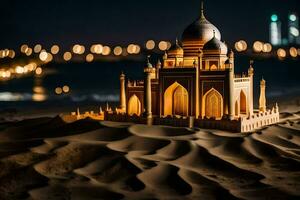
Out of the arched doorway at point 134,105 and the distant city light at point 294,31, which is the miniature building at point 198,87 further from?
the distant city light at point 294,31

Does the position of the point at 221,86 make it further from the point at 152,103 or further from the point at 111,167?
the point at 111,167

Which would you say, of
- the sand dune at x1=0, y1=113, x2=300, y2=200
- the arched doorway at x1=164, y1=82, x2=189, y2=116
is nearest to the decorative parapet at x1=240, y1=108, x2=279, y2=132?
the sand dune at x1=0, y1=113, x2=300, y2=200

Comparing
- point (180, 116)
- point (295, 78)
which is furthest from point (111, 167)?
point (295, 78)

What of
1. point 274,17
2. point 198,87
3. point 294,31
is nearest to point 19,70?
point 198,87

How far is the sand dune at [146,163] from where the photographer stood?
14.4 metres

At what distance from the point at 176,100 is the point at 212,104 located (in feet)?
6.74

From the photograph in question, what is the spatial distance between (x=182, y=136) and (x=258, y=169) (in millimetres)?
4815

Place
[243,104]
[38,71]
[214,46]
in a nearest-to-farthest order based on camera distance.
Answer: [214,46]
[243,104]
[38,71]

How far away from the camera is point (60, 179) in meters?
15.8

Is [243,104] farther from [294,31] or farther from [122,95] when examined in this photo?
[294,31]

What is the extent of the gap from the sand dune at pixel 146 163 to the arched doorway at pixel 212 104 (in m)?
2.23

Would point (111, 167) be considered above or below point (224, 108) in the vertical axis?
below

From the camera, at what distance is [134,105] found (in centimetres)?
2611

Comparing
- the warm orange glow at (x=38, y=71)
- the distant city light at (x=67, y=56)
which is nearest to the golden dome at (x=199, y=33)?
the distant city light at (x=67, y=56)
